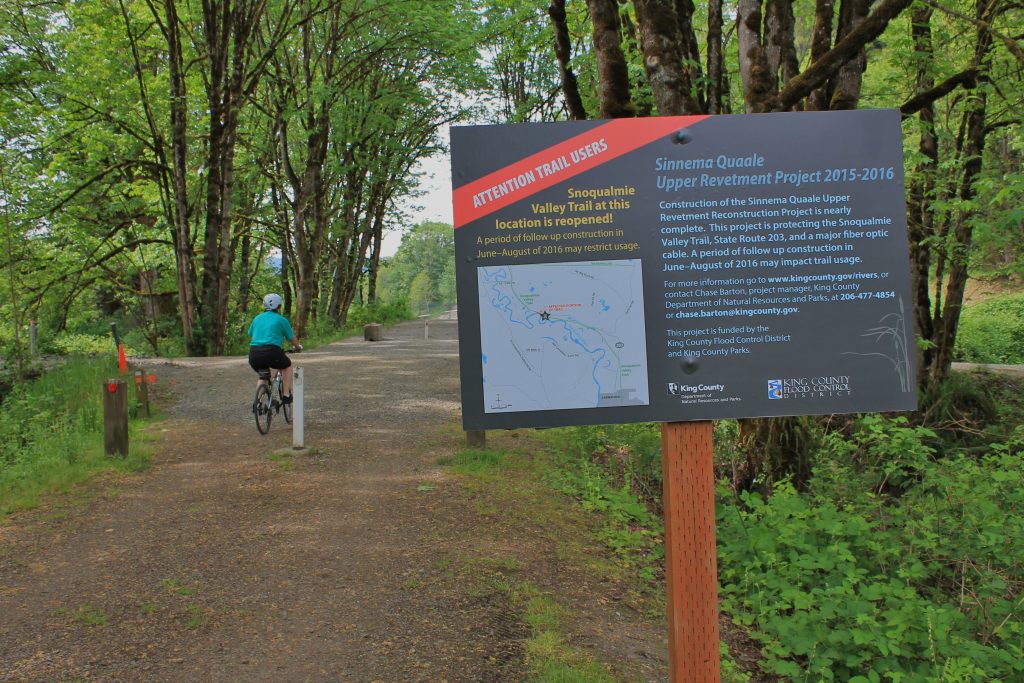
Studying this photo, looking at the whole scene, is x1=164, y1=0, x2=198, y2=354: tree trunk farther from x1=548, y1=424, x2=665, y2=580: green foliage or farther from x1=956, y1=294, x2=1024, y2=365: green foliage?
x1=956, y1=294, x2=1024, y2=365: green foliage

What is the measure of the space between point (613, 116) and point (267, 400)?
18.4ft

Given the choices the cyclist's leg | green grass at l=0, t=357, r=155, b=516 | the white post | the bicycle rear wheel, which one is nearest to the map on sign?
green grass at l=0, t=357, r=155, b=516

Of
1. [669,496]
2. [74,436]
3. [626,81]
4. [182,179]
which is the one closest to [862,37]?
[626,81]

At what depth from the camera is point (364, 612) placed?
5074 millimetres

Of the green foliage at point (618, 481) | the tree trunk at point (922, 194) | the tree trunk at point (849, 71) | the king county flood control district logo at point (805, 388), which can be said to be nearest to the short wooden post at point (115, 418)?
the green foliage at point (618, 481)

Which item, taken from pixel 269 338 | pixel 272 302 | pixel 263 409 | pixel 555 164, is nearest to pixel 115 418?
pixel 263 409

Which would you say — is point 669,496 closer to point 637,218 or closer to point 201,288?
point 637,218

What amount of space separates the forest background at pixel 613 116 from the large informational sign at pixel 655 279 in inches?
82.9

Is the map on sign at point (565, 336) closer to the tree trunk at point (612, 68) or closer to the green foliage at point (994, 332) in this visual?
the tree trunk at point (612, 68)

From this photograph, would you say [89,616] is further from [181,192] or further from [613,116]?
[181,192]

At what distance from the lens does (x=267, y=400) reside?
1005 cm

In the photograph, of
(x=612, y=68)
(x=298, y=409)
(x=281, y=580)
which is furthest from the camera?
(x=298, y=409)

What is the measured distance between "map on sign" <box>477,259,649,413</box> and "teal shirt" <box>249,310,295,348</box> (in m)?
7.01

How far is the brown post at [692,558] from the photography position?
3.37 m
